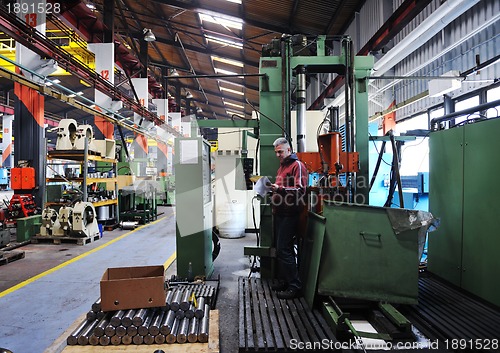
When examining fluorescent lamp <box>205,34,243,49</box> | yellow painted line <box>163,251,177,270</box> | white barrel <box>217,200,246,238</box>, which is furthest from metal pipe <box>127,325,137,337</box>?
fluorescent lamp <box>205,34,243,49</box>

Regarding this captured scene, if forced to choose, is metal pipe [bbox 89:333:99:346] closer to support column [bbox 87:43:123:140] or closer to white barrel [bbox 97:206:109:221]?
white barrel [bbox 97:206:109:221]

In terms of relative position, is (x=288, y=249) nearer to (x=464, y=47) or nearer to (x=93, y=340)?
(x=93, y=340)

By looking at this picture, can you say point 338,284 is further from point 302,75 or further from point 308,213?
point 302,75

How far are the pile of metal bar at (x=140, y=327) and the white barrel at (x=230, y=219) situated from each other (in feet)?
12.7

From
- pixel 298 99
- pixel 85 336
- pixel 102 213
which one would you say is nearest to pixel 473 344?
pixel 85 336

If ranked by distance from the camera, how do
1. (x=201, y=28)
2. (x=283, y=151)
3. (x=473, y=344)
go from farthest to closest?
(x=201, y=28), (x=283, y=151), (x=473, y=344)

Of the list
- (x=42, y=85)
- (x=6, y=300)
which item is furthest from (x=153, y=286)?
(x=42, y=85)

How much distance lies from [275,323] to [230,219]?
3860 mm

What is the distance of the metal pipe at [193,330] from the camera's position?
2089 millimetres

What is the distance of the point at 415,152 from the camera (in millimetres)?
5770

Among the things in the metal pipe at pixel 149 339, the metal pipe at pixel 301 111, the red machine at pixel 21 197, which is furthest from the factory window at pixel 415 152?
the red machine at pixel 21 197

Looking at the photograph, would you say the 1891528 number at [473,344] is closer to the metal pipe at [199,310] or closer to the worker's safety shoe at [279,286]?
the worker's safety shoe at [279,286]

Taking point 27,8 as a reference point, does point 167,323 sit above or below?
below

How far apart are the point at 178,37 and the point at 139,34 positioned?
1.52m
